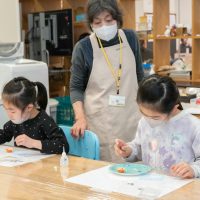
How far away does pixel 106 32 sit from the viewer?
2.29m

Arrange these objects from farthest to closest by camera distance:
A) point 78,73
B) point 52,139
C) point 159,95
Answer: point 78,73, point 52,139, point 159,95

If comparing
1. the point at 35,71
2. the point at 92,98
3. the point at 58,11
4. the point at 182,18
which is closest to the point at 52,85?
the point at 58,11

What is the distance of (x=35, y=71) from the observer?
3.28 metres

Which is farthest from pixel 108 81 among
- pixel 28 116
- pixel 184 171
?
pixel 184 171

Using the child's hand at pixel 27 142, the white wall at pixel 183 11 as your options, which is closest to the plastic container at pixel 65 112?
the child's hand at pixel 27 142

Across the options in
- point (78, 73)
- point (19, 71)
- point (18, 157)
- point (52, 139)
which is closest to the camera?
point (18, 157)

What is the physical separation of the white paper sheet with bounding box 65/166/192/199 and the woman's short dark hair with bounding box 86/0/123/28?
3.10 feet

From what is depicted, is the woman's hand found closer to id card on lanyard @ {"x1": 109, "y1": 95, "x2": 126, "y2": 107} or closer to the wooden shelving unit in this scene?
id card on lanyard @ {"x1": 109, "y1": 95, "x2": 126, "y2": 107}

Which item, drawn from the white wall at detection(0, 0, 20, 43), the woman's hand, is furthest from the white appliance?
the woman's hand

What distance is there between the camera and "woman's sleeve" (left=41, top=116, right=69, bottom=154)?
6.38ft

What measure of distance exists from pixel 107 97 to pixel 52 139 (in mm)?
492

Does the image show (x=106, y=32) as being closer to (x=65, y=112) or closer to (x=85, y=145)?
(x=85, y=145)

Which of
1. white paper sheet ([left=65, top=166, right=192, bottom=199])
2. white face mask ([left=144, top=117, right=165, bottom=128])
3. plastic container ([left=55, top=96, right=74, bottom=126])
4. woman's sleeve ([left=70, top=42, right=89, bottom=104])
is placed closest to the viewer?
white paper sheet ([left=65, top=166, right=192, bottom=199])

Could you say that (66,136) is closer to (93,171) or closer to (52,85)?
(93,171)
